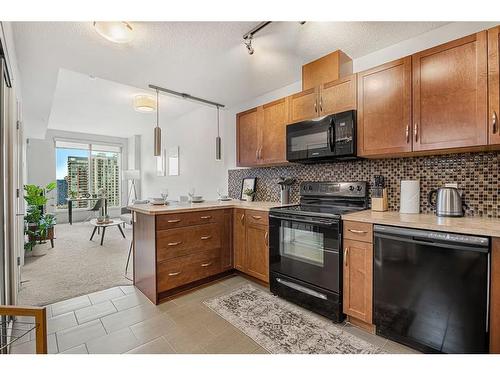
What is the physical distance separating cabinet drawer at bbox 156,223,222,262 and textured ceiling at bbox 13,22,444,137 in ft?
5.75

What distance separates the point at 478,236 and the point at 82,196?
8809mm

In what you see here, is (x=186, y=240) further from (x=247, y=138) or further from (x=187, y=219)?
(x=247, y=138)

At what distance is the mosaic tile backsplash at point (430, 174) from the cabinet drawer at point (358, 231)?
2.04 feet

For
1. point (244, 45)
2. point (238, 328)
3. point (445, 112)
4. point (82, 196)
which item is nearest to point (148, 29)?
point (244, 45)

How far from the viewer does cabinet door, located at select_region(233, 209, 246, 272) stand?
283 cm

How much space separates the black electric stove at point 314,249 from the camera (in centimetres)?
197

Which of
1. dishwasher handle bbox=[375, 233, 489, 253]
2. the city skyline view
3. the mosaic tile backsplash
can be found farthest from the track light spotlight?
the city skyline view

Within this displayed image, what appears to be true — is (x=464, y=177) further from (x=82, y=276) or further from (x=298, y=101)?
(x=82, y=276)

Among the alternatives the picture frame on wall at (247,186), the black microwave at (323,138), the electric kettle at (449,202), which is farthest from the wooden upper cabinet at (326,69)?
the picture frame on wall at (247,186)

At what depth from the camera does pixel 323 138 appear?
2371 millimetres

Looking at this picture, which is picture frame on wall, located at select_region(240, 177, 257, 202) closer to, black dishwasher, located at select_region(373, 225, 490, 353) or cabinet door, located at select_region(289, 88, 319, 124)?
cabinet door, located at select_region(289, 88, 319, 124)

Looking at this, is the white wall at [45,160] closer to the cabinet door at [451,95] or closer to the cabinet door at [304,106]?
the cabinet door at [304,106]

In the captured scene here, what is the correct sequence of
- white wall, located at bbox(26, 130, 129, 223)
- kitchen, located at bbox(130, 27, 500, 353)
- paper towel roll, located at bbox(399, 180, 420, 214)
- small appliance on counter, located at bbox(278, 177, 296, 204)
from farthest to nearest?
white wall, located at bbox(26, 130, 129, 223)
small appliance on counter, located at bbox(278, 177, 296, 204)
paper towel roll, located at bbox(399, 180, 420, 214)
kitchen, located at bbox(130, 27, 500, 353)

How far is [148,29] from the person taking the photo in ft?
6.40
